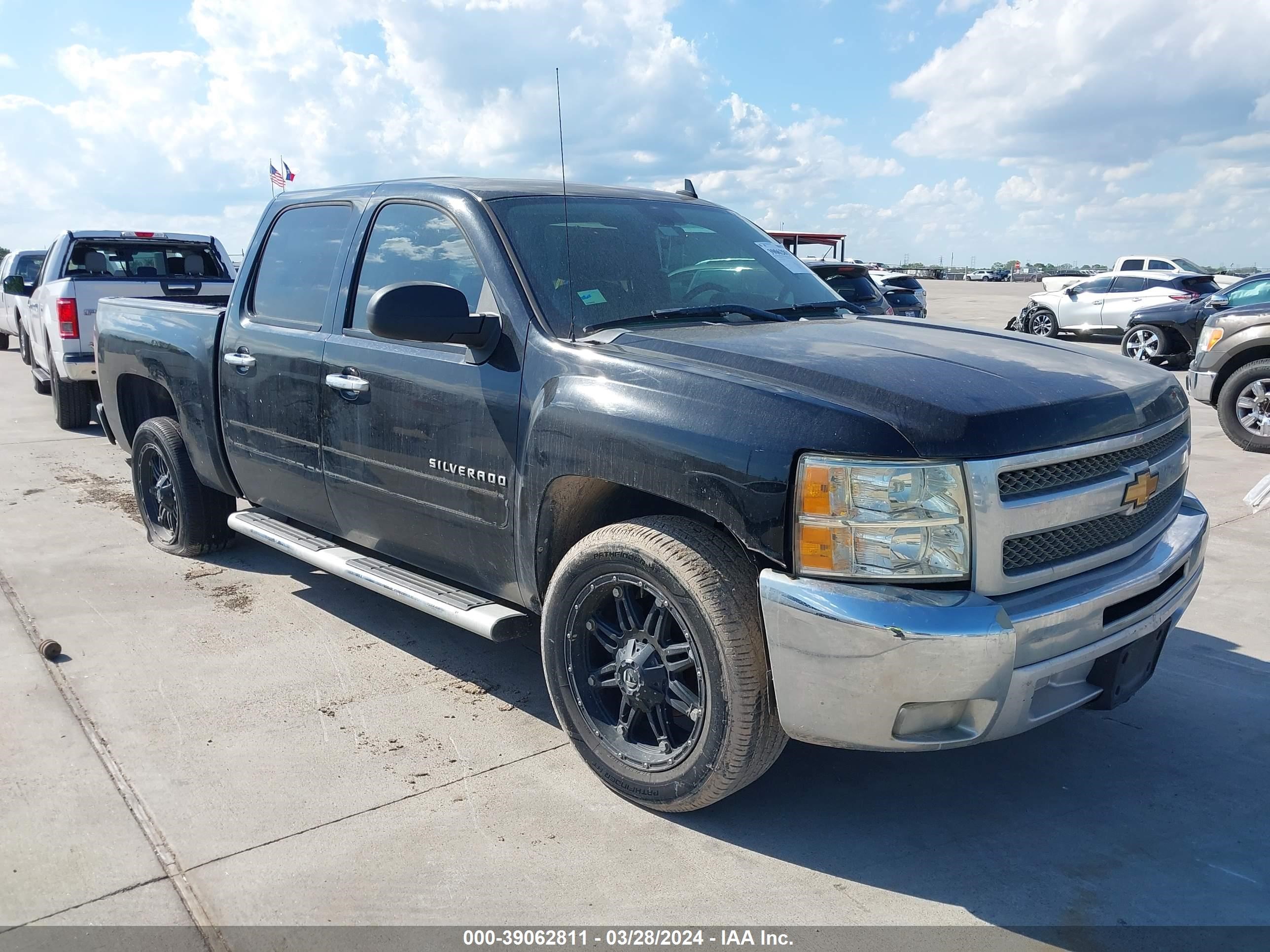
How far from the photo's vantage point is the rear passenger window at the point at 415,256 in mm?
3674

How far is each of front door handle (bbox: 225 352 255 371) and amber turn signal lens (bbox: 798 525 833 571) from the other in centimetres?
297

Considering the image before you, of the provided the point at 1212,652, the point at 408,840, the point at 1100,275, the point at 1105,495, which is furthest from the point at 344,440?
the point at 1100,275

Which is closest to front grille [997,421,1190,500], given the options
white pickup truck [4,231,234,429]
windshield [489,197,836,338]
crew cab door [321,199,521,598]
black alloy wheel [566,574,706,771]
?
black alloy wheel [566,574,706,771]

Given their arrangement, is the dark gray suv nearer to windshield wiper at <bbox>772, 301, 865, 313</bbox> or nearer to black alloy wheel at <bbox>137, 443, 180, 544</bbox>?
windshield wiper at <bbox>772, 301, 865, 313</bbox>

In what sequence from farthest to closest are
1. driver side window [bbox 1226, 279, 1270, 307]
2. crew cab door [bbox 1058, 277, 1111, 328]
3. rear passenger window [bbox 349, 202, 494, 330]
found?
crew cab door [bbox 1058, 277, 1111, 328]
driver side window [bbox 1226, 279, 1270, 307]
rear passenger window [bbox 349, 202, 494, 330]

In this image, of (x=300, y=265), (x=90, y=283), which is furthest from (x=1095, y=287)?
(x=300, y=265)

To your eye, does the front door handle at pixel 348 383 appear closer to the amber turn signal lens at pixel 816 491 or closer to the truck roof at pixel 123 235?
the amber turn signal lens at pixel 816 491

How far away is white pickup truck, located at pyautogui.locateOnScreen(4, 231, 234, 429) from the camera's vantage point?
9500 mm

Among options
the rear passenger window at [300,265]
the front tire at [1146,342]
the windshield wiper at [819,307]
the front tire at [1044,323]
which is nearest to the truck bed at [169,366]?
the rear passenger window at [300,265]

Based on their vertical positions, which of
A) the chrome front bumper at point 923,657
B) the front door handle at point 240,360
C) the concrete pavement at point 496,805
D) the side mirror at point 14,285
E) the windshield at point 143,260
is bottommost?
the concrete pavement at point 496,805

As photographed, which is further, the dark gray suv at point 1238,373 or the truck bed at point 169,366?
the dark gray suv at point 1238,373

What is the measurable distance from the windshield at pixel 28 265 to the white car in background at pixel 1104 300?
17882mm

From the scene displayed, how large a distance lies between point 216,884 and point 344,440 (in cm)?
180

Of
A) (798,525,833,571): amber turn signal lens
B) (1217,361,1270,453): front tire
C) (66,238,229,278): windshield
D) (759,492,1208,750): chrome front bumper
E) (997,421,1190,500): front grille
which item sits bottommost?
(1217,361,1270,453): front tire
